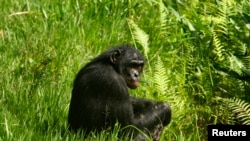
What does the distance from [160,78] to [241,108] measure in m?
0.91

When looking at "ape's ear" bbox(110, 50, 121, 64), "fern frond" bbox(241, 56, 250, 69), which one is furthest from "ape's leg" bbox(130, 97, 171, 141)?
"fern frond" bbox(241, 56, 250, 69)

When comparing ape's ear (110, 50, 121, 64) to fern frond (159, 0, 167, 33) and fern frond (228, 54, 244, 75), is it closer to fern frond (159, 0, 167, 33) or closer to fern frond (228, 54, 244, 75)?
fern frond (228, 54, 244, 75)

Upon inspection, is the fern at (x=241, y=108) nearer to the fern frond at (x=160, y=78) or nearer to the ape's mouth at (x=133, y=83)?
the fern frond at (x=160, y=78)

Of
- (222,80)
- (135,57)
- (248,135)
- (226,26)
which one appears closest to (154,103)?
(135,57)

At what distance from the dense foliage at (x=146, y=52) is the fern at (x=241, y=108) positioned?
0.01m

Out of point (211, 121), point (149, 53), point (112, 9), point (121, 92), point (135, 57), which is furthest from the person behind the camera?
point (112, 9)

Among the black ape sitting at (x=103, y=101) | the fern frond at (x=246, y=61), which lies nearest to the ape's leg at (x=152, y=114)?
the black ape sitting at (x=103, y=101)

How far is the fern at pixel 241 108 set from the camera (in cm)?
716

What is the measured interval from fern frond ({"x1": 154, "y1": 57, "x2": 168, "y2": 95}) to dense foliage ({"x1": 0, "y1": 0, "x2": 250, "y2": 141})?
0.01 m

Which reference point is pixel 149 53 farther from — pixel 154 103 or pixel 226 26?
pixel 154 103

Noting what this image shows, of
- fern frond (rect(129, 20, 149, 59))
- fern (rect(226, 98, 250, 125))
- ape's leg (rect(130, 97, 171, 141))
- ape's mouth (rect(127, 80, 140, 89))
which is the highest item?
fern frond (rect(129, 20, 149, 59))

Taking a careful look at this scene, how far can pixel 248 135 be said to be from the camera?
626cm

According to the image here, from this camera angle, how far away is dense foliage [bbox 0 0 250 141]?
666 centimetres

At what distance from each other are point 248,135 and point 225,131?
0.23m
